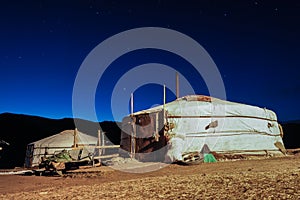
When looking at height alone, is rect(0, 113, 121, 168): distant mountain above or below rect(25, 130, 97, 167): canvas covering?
above

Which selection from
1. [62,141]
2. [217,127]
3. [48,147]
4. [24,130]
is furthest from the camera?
→ [24,130]

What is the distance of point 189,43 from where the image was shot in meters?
17.5

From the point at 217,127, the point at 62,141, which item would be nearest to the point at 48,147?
the point at 62,141

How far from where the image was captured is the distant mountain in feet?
92.4

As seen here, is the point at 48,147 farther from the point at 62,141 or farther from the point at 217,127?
the point at 217,127

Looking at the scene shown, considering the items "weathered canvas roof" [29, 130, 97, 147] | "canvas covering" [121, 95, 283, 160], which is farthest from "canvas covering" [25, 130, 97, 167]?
"canvas covering" [121, 95, 283, 160]

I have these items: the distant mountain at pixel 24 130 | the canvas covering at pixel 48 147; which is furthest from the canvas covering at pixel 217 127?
the distant mountain at pixel 24 130

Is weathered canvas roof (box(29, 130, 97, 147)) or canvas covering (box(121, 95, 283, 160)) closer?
canvas covering (box(121, 95, 283, 160))

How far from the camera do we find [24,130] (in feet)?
119

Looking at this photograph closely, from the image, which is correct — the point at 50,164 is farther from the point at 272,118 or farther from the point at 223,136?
the point at 272,118

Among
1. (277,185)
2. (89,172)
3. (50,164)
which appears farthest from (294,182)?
(50,164)

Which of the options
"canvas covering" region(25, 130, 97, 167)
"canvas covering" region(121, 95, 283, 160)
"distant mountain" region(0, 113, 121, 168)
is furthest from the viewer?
"distant mountain" region(0, 113, 121, 168)

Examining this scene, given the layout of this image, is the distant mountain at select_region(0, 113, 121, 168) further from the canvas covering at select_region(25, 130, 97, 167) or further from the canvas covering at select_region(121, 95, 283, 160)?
the canvas covering at select_region(121, 95, 283, 160)

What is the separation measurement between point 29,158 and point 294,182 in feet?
58.3
